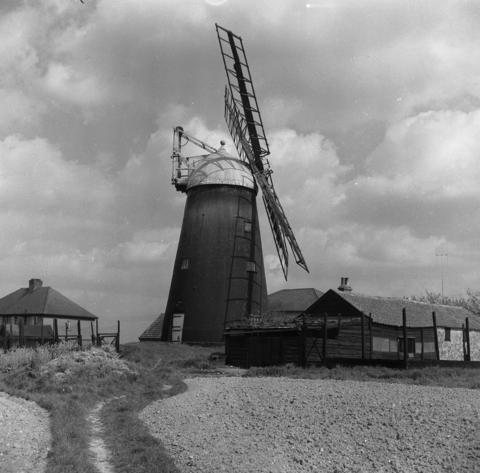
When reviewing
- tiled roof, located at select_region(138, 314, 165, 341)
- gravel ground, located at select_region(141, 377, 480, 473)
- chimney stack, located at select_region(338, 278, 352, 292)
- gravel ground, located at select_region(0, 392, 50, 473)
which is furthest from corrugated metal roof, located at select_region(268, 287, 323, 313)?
gravel ground, located at select_region(0, 392, 50, 473)

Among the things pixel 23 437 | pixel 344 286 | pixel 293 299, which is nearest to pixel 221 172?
pixel 344 286

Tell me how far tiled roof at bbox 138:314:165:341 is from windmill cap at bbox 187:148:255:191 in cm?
1362

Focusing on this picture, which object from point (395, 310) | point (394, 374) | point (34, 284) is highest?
point (34, 284)

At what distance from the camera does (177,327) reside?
4469 centimetres

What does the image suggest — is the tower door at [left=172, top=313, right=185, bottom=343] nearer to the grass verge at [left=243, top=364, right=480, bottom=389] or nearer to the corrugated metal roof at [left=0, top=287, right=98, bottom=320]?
the grass verge at [left=243, top=364, right=480, bottom=389]

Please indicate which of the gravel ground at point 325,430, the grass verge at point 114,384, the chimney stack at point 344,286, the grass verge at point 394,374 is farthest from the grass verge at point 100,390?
the chimney stack at point 344,286

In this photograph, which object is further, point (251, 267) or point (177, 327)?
point (251, 267)

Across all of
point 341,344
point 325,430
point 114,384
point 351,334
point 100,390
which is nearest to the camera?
point 325,430

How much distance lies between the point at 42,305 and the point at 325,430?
50.8m

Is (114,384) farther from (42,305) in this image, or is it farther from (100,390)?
(42,305)

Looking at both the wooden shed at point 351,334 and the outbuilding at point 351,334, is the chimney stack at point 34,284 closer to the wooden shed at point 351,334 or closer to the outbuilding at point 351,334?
the wooden shed at point 351,334

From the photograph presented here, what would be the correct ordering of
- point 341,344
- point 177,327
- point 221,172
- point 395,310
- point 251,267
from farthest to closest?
point 221,172
point 251,267
point 177,327
point 395,310
point 341,344

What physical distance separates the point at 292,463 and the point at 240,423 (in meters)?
3.57

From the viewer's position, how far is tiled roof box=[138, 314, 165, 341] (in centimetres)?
5362
